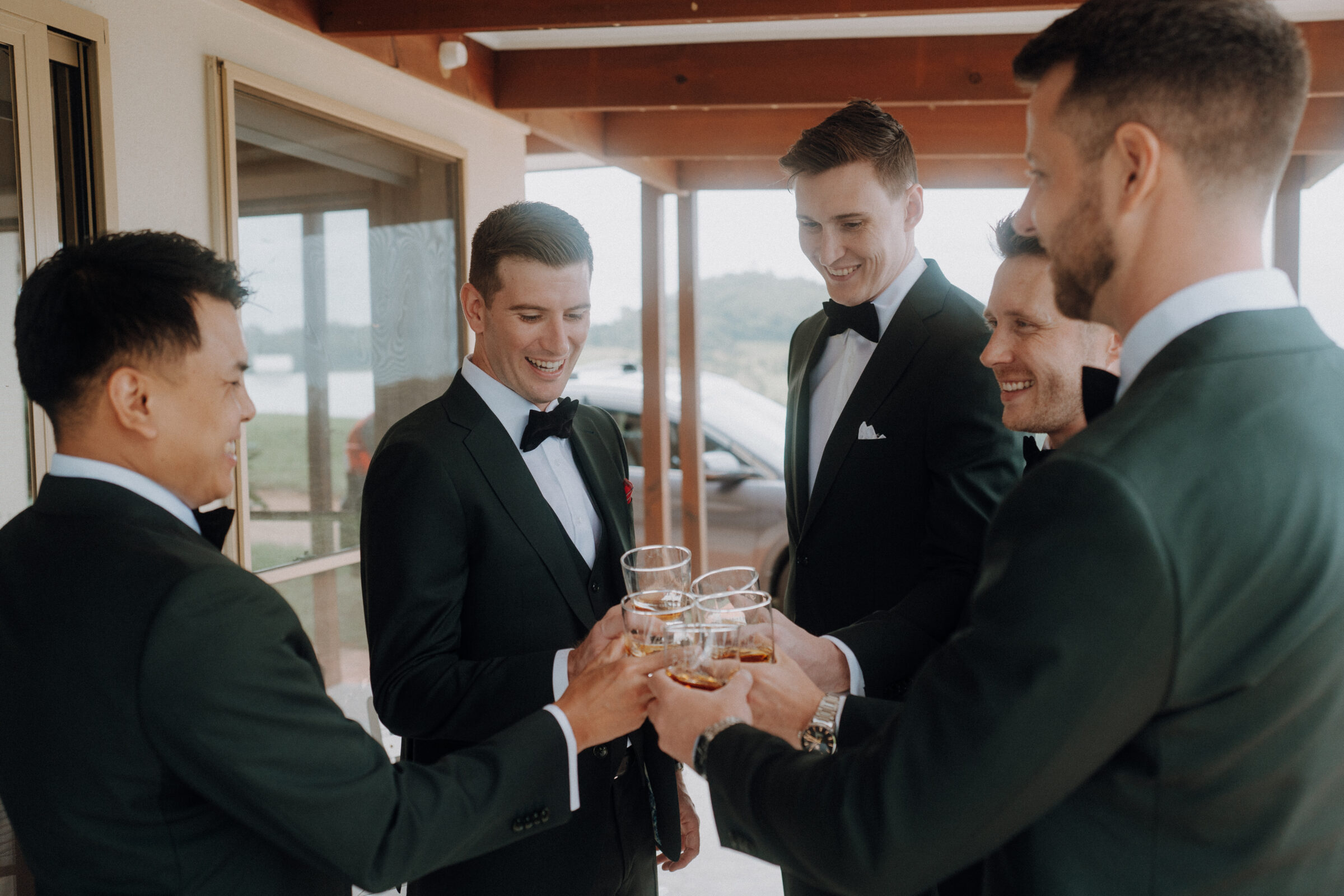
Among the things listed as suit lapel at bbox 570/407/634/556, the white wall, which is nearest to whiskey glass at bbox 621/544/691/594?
suit lapel at bbox 570/407/634/556

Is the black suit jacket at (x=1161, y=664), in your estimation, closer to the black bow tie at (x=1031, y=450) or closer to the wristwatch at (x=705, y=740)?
the wristwatch at (x=705, y=740)

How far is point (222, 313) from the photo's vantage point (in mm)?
1375

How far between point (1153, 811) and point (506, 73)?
4617 millimetres

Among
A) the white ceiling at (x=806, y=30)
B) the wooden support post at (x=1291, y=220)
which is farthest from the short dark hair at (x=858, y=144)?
the wooden support post at (x=1291, y=220)

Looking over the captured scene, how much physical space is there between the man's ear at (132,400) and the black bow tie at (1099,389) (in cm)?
123

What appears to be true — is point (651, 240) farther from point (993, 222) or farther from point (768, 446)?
point (993, 222)

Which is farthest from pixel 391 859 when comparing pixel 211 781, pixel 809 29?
pixel 809 29

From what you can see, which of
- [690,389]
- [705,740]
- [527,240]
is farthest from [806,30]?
[705,740]

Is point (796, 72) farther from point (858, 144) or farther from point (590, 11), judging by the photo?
point (858, 144)

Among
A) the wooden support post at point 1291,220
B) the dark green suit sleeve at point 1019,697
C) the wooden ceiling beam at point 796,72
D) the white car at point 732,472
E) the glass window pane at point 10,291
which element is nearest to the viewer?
the dark green suit sleeve at point 1019,697

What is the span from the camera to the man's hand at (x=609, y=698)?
1.58 metres

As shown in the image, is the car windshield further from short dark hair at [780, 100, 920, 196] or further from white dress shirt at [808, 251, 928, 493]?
short dark hair at [780, 100, 920, 196]

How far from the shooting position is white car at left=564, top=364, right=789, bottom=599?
7145mm

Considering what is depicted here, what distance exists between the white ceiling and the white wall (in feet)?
2.36
